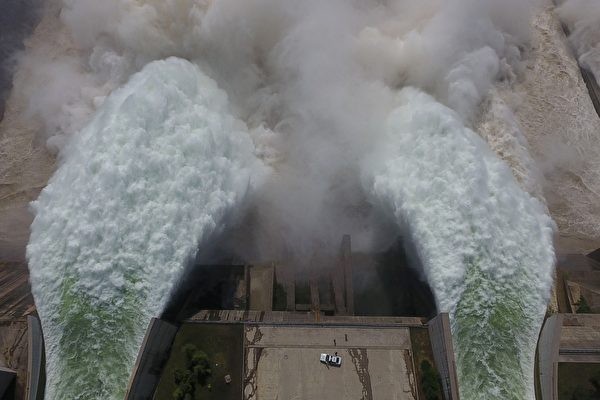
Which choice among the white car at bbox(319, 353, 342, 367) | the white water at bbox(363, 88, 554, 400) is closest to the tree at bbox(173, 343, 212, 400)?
the white car at bbox(319, 353, 342, 367)

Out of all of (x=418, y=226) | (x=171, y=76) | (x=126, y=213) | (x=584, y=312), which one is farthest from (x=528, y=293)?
(x=171, y=76)

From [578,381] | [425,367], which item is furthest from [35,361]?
[578,381]

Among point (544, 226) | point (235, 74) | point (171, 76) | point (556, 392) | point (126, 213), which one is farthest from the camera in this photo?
point (235, 74)

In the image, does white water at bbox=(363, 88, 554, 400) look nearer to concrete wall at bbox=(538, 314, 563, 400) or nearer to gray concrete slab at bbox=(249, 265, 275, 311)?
concrete wall at bbox=(538, 314, 563, 400)

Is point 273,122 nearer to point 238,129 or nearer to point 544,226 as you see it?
point 238,129

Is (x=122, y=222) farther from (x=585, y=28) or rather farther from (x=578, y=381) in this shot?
(x=585, y=28)
